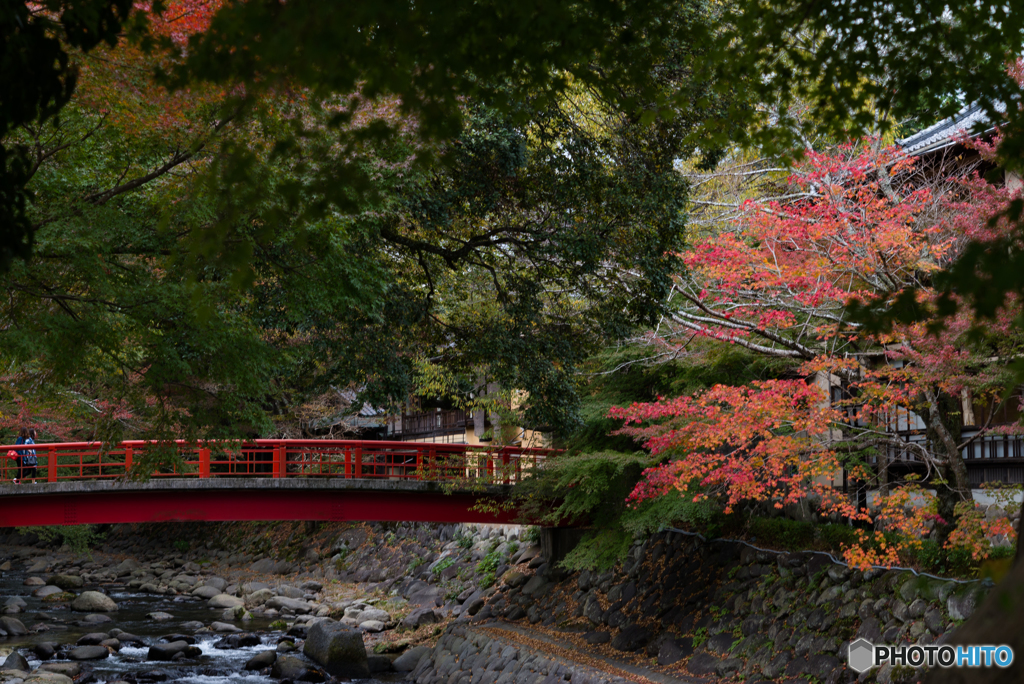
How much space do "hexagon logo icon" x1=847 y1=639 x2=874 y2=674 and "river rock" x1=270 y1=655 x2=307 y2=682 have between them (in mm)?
10963

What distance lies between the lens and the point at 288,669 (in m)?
17.1

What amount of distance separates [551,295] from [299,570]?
65.1 feet

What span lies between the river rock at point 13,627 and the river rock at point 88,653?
3.12m

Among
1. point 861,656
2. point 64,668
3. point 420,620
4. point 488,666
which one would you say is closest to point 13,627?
point 64,668

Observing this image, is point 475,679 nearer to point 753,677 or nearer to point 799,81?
point 753,677

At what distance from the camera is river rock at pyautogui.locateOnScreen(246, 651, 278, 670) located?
58.3ft

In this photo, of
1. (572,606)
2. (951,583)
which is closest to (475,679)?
(572,606)

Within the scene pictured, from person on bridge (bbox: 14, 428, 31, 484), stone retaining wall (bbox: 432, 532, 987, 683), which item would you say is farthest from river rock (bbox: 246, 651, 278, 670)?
person on bridge (bbox: 14, 428, 31, 484)

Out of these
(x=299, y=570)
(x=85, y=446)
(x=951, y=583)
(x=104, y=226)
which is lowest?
(x=299, y=570)

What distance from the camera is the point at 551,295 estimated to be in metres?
13.2

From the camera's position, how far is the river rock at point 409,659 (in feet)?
58.8

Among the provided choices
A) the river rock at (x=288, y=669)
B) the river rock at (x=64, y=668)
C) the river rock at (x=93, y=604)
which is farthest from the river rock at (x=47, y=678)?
the river rock at (x=93, y=604)

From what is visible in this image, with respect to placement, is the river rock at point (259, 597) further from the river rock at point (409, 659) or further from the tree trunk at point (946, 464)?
the tree trunk at point (946, 464)

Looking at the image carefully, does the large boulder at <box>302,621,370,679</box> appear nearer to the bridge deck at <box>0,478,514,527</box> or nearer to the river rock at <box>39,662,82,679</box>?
the bridge deck at <box>0,478,514,527</box>
